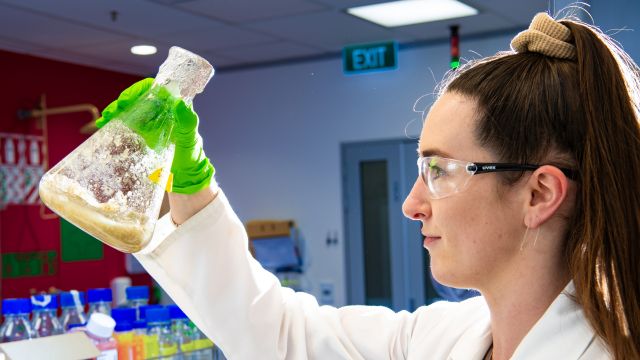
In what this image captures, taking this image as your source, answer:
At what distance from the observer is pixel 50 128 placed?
5566 millimetres

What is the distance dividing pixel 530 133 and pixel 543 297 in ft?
0.80

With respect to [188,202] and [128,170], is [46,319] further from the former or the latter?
[128,170]

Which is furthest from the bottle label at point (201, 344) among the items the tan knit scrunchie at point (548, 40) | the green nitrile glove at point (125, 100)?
the tan knit scrunchie at point (548, 40)

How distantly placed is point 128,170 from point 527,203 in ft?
1.84

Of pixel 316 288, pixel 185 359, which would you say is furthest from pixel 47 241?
pixel 185 359

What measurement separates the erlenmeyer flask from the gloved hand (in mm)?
14

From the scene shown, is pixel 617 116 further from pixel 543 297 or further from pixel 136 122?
pixel 136 122

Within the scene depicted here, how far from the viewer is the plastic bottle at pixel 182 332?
1922mm

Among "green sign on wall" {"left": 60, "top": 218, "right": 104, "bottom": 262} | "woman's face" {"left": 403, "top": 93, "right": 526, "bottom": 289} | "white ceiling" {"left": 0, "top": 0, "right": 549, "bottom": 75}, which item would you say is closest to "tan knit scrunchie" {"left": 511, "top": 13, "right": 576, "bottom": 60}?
"woman's face" {"left": 403, "top": 93, "right": 526, "bottom": 289}

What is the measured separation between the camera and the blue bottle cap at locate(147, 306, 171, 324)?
1.86m

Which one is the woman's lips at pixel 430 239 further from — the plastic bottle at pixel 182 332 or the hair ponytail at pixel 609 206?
the plastic bottle at pixel 182 332

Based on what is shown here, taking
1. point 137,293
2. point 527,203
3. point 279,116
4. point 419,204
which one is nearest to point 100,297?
point 137,293

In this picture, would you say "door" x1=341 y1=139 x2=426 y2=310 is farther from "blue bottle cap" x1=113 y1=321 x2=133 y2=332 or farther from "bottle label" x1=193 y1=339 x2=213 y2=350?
"blue bottle cap" x1=113 y1=321 x2=133 y2=332

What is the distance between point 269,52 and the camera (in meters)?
5.71
